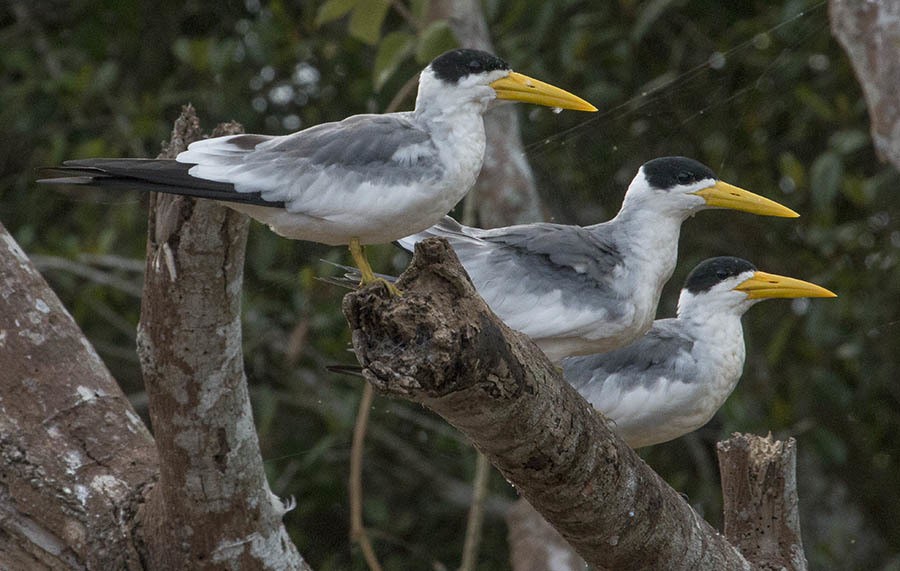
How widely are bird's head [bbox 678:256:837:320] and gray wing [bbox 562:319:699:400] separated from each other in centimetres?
13

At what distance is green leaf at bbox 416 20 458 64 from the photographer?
16.8 feet

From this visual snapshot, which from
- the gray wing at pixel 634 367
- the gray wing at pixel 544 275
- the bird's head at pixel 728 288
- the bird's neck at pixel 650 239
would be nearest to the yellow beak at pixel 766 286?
the bird's head at pixel 728 288

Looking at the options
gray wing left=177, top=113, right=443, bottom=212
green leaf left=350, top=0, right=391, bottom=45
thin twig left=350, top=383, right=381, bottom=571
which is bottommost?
thin twig left=350, top=383, right=381, bottom=571

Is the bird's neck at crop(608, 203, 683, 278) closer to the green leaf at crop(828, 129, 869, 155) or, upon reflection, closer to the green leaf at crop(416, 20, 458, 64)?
the green leaf at crop(416, 20, 458, 64)

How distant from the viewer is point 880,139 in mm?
4980

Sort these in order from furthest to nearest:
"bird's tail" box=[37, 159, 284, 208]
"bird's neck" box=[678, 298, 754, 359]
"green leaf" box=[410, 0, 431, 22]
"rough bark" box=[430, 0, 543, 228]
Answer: "rough bark" box=[430, 0, 543, 228] < "green leaf" box=[410, 0, 431, 22] < "bird's neck" box=[678, 298, 754, 359] < "bird's tail" box=[37, 159, 284, 208]

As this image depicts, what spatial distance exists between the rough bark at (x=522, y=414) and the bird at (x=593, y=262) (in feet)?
1.90

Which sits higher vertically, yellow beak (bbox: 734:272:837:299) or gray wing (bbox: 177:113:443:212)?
gray wing (bbox: 177:113:443:212)

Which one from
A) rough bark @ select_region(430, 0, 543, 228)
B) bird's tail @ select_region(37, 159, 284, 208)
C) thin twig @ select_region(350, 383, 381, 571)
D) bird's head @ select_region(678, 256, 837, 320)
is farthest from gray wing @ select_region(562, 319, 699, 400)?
bird's tail @ select_region(37, 159, 284, 208)

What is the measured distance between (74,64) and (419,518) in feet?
9.15

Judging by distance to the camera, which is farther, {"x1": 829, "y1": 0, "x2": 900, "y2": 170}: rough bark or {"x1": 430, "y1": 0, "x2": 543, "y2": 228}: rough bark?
{"x1": 430, "y1": 0, "x2": 543, "y2": 228}: rough bark

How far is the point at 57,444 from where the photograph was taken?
375cm

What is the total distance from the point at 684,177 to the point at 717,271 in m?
0.52

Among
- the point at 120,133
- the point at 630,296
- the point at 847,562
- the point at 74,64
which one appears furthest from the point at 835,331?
the point at 74,64
